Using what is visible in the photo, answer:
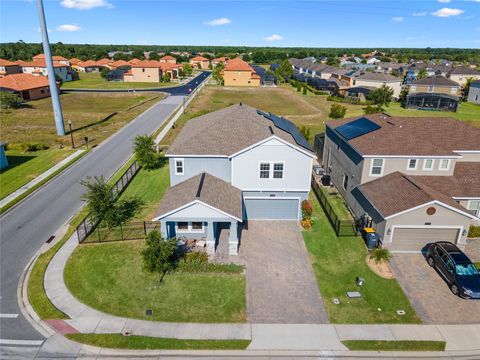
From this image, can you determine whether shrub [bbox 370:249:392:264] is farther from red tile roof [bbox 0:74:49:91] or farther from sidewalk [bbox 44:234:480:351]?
red tile roof [bbox 0:74:49:91]

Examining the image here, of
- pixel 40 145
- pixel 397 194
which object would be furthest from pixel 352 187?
pixel 40 145

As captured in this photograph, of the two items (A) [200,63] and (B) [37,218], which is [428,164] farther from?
(A) [200,63]

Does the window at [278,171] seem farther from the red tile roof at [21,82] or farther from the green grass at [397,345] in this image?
the red tile roof at [21,82]

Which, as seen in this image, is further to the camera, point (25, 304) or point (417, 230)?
point (417, 230)

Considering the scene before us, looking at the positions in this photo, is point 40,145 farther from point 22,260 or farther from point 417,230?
point 417,230

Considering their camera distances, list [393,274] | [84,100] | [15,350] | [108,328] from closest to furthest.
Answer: [15,350], [108,328], [393,274], [84,100]

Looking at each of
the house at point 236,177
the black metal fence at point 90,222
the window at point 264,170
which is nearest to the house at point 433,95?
the house at point 236,177
